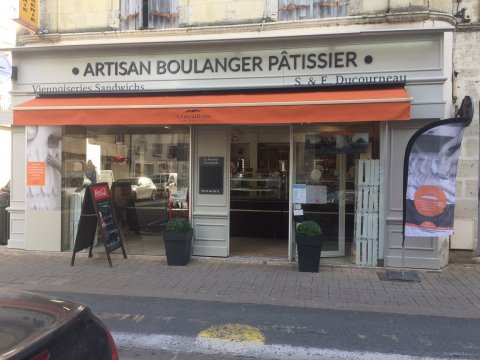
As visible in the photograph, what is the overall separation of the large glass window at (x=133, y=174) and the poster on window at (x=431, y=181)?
13.4ft

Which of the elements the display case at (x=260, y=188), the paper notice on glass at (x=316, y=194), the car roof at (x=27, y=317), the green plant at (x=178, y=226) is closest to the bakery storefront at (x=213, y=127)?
the paper notice on glass at (x=316, y=194)

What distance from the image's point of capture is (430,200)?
6926mm

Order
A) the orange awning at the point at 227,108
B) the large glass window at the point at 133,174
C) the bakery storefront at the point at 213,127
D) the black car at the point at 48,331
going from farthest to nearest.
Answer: the large glass window at the point at 133,174 < the bakery storefront at the point at 213,127 < the orange awning at the point at 227,108 < the black car at the point at 48,331

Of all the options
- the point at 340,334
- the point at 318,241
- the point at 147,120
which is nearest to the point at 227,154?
the point at 147,120

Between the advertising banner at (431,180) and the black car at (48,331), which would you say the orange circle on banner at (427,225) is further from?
the black car at (48,331)

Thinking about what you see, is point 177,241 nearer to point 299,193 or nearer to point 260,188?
point 299,193

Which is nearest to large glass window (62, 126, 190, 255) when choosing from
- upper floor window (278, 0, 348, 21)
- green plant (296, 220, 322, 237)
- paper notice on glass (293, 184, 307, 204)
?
paper notice on glass (293, 184, 307, 204)

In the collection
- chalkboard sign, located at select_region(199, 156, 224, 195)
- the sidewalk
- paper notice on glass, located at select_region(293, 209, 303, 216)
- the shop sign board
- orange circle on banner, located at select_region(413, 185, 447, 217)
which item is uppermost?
the shop sign board

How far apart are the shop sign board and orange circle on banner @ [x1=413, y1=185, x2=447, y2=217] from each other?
1.95 m

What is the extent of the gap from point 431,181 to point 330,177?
74.7 inches

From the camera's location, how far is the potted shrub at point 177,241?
7.82 m

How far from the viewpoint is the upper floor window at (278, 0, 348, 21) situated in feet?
26.1

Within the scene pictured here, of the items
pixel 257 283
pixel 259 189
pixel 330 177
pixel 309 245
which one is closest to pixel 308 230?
pixel 309 245

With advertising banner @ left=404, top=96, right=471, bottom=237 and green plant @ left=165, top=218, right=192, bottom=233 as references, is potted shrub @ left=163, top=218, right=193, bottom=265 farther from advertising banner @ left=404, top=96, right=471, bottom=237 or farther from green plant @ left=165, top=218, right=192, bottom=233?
advertising banner @ left=404, top=96, right=471, bottom=237
